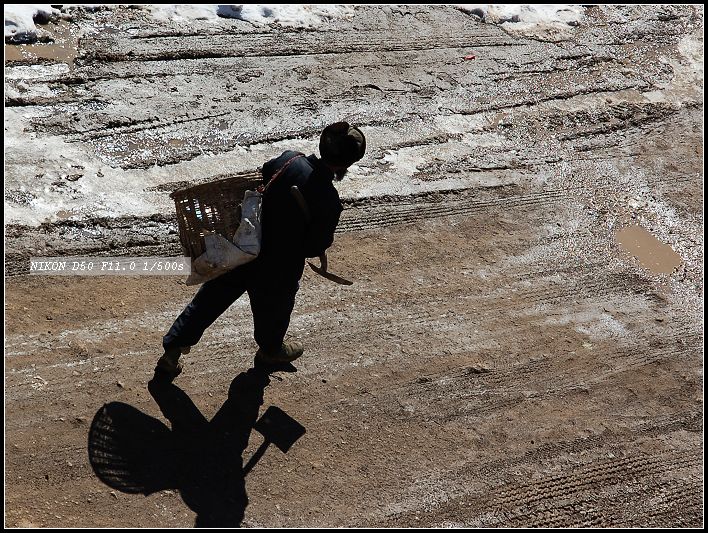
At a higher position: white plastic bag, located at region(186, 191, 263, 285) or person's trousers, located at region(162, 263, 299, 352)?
white plastic bag, located at region(186, 191, 263, 285)

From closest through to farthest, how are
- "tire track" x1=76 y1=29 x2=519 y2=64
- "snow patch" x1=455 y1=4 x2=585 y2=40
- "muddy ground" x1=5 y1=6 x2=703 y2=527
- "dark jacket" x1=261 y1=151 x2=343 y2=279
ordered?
1. "dark jacket" x1=261 y1=151 x2=343 y2=279
2. "muddy ground" x1=5 y1=6 x2=703 y2=527
3. "tire track" x1=76 y1=29 x2=519 y2=64
4. "snow patch" x1=455 y1=4 x2=585 y2=40

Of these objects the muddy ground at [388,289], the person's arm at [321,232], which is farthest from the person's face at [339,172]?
the muddy ground at [388,289]

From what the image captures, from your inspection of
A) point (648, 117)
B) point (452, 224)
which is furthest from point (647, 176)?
point (452, 224)

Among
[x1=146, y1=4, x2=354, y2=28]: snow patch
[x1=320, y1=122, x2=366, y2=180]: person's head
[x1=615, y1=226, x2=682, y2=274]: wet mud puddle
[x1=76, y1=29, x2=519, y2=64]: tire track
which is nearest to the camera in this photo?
[x1=320, y1=122, x2=366, y2=180]: person's head

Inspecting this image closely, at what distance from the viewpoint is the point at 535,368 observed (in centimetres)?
531

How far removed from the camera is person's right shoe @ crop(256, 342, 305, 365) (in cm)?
476

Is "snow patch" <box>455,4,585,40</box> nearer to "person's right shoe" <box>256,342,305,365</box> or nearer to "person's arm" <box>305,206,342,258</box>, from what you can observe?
"person's right shoe" <box>256,342,305,365</box>

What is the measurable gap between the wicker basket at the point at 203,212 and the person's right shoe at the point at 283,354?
0.96m

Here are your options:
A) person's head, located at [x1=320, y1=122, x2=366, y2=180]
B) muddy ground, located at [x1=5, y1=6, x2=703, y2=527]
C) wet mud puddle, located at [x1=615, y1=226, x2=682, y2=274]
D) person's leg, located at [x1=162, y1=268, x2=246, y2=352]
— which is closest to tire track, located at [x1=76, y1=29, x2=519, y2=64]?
muddy ground, located at [x1=5, y1=6, x2=703, y2=527]

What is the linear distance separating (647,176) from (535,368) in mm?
2693

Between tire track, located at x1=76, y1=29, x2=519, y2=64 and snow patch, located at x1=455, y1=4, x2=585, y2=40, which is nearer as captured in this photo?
tire track, located at x1=76, y1=29, x2=519, y2=64

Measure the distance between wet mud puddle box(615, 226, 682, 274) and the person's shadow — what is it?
10.7ft

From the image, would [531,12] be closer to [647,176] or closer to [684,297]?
[647,176]

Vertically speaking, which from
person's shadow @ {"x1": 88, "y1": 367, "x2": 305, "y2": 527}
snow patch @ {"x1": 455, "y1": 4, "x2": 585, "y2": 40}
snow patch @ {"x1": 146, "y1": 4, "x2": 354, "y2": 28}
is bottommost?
person's shadow @ {"x1": 88, "y1": 367, "x2": 305, "y2": 527}
